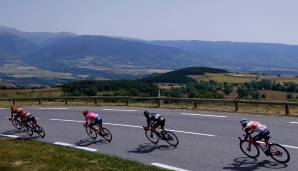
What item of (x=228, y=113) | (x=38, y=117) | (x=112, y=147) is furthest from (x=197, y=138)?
(x=38, y=117)

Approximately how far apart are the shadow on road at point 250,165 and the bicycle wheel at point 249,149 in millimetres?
274

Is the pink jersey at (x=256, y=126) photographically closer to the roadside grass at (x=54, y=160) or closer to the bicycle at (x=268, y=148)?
the bicycle at (x=268, y=148)

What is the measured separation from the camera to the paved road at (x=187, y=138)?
12328 millimetres

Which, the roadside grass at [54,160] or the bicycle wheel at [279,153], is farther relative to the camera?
the roadside grass at [54,160]

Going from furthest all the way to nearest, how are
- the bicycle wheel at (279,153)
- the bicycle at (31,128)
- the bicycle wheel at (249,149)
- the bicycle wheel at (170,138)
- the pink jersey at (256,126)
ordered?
the bicycle at (31,128) → the bicycle wheel at (170,138) → the bicycle wheel at (249,149) → the pink jersey at (256,126) → the bicycle wheel at (279,153)

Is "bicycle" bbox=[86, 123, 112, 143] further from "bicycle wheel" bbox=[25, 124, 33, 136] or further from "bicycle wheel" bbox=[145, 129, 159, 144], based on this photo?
"bicycle wheel" bbox=[25, 124, 33, 136]

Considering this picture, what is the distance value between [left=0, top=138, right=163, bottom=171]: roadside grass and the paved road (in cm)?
88

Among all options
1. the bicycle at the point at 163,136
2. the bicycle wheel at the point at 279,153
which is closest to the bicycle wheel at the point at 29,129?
the bicycle at the point at 163,136

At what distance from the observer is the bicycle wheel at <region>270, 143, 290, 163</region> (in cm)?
1181

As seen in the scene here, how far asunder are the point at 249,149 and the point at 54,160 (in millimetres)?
5710

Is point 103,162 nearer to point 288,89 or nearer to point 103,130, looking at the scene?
point 103,130

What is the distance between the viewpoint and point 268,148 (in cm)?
1210

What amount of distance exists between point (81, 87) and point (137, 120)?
45.5 metres

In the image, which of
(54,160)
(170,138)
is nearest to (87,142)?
(170,138)
